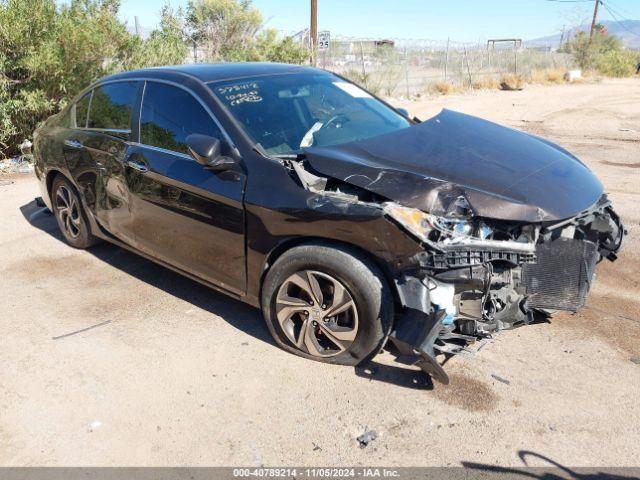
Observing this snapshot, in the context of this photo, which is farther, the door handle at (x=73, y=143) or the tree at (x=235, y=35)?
the tree at (x=235, y=35)

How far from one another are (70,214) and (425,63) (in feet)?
81.4

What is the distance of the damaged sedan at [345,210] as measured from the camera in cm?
300

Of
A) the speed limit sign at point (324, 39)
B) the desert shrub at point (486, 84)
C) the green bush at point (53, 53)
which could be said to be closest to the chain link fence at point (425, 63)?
the desert shrub at point (486, 84)

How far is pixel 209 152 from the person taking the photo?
342 centimetres

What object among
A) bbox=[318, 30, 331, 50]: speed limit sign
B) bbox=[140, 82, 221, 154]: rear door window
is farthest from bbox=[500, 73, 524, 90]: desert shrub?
bbox=[140, 82, 221, 154]: rear door window

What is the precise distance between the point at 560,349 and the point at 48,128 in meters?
4.96

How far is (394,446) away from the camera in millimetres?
2779

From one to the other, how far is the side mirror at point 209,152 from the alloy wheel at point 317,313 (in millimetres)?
841

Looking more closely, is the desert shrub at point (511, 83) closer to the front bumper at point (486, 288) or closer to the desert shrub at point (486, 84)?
the desert shrub at point (486, 84)

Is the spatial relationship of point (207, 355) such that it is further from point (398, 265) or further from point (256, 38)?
point (256, 38)

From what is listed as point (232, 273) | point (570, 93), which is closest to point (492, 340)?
point (232, 273)

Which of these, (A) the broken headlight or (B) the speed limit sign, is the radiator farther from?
(B) the speed limit sign

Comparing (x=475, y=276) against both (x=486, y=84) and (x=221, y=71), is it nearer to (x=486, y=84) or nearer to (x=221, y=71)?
(x=221, y=71)

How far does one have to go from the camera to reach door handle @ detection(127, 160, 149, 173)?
161 inches
